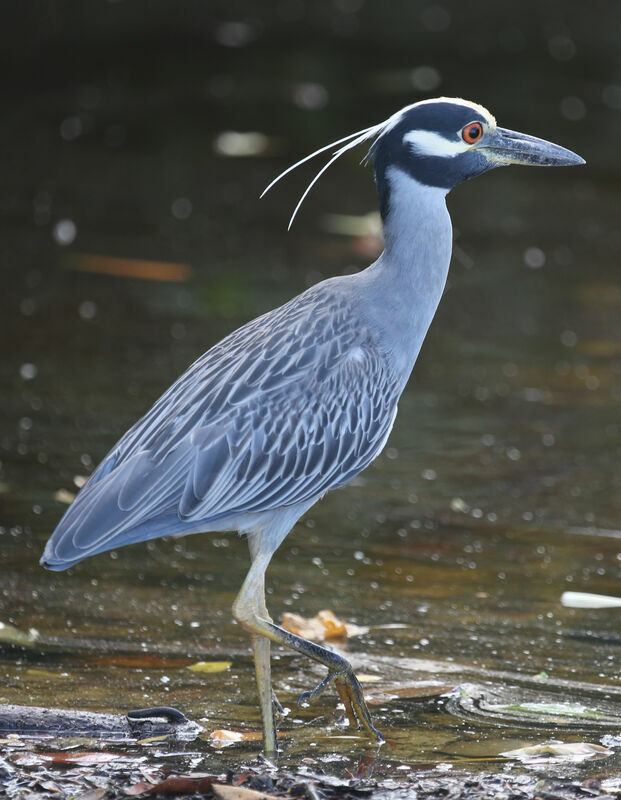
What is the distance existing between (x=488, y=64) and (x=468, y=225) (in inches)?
236

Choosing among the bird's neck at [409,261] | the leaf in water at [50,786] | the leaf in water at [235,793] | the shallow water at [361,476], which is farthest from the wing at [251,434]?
the leaf in water at [235,793]

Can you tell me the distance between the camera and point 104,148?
42.6 ft

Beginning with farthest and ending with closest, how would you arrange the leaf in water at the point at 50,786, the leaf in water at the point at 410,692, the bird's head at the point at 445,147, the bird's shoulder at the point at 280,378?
the bird's head at the point at 445,147 < the bird's shoulder at the point at 280,378 < the leaf in water at the point at 410,692 < the leaf in water at the point at 50,786

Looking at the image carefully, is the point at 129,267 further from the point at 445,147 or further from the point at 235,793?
the point at 235,793

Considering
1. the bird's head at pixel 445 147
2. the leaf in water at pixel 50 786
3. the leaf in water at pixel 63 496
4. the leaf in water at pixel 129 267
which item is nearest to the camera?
the leaf in water at pixel 50 786

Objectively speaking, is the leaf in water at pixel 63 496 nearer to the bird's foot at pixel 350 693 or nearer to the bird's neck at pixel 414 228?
the bird's neck at pixel 414 228

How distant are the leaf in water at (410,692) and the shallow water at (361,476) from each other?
2 centimetres

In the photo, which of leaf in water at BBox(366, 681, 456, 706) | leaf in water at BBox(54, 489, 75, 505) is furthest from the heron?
leaf in water at BBox(54, 489, 75, 505)

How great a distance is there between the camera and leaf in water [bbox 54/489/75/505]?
259 inches

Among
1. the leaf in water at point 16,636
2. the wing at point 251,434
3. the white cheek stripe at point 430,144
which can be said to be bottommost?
the leaf in water at point 16,636

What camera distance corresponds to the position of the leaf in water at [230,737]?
4535 mm

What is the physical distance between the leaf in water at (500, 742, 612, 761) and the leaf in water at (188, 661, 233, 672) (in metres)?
1.19

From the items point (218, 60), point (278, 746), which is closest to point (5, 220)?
point (218, 60)

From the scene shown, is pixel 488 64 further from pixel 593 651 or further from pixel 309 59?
pixel 593 651
